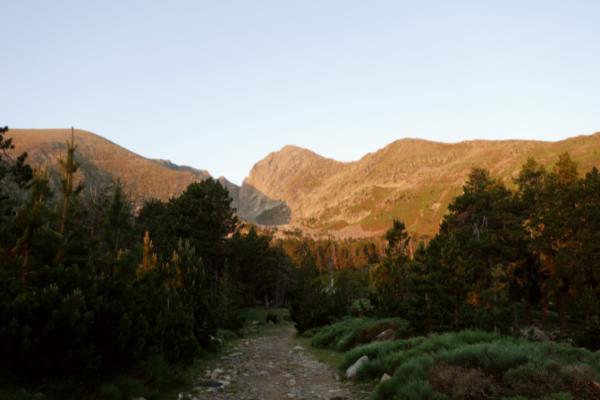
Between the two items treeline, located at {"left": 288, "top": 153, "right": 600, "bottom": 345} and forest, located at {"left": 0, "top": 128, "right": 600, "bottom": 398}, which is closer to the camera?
forest, located at {"left": 0, "top": 128, "right": 600, "bottom": 398}

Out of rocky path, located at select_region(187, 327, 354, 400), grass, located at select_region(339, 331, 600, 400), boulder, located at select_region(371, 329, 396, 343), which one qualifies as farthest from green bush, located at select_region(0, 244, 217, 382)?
boulder, located at select_region(371, 329, 396, 343)

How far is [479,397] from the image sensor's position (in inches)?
226

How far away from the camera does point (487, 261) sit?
2673cm

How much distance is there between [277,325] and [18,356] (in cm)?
3493

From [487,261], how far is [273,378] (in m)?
21.8

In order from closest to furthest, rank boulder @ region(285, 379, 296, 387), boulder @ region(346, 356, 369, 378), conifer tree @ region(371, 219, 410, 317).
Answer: boulder @ region(285, 379, 296, 387) < boulder @ region(346, 356, 369, 378) < conifer tree @ region(371, 219, 410, 317)

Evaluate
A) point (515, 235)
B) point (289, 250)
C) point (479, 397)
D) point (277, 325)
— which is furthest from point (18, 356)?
point (289, 250)

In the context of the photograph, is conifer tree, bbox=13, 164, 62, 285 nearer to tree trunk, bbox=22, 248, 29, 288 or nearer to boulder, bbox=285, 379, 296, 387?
tree trunk, bbox=22, 248, 29, 288

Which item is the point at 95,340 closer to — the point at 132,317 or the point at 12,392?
the point at 132,317

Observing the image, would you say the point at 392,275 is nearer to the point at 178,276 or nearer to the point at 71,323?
the point at 178,276

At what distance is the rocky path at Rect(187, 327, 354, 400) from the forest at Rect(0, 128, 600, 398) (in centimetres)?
151

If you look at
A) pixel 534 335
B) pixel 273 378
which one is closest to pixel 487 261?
pixel 534 335

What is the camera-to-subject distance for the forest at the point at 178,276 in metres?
6.12

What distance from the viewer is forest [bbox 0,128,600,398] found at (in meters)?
6.12
